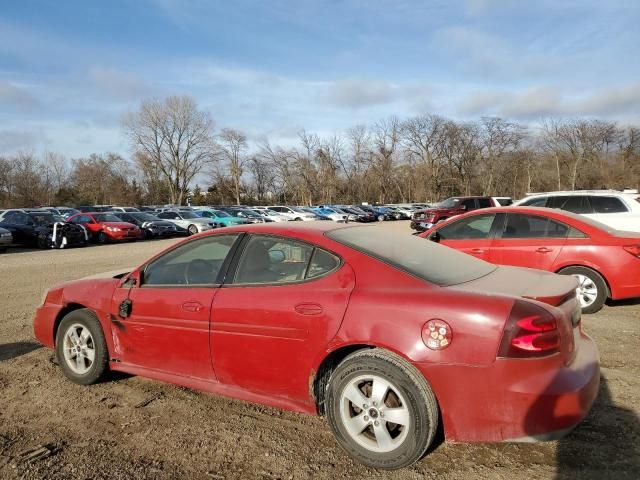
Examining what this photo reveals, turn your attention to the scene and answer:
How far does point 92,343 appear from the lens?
14.1 ft

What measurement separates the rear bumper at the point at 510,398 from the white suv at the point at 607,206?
8.87 metres

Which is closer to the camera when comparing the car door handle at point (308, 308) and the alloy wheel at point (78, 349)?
the car door handle at point (308, 308)

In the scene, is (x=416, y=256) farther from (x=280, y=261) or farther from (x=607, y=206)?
(x=607, y=206)

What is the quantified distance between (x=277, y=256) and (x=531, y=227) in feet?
15.5

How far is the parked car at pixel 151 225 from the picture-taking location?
998 inches

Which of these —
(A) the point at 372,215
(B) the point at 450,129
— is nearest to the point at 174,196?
(A) the point at 372,215

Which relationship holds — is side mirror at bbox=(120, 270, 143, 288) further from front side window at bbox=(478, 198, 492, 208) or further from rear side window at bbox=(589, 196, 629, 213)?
front side window at bbox=(478, 198, 492, 208)

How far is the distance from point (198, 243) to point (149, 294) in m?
0.56

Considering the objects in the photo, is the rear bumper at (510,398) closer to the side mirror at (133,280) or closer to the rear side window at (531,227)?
the side mirror at (133,280)

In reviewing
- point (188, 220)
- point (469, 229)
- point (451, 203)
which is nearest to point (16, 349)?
point (469, 229)

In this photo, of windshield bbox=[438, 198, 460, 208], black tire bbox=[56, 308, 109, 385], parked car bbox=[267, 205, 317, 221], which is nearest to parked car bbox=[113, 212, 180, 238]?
parked car bbox=[267, 205, 317, 221]

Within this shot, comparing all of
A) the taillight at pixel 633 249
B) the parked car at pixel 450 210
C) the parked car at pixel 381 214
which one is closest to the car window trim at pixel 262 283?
the taillight at pixel 633 249

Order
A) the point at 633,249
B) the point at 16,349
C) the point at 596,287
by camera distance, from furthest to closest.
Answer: the point at 596,287, the point at 633,249, the point at 16,349

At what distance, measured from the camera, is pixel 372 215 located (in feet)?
149
